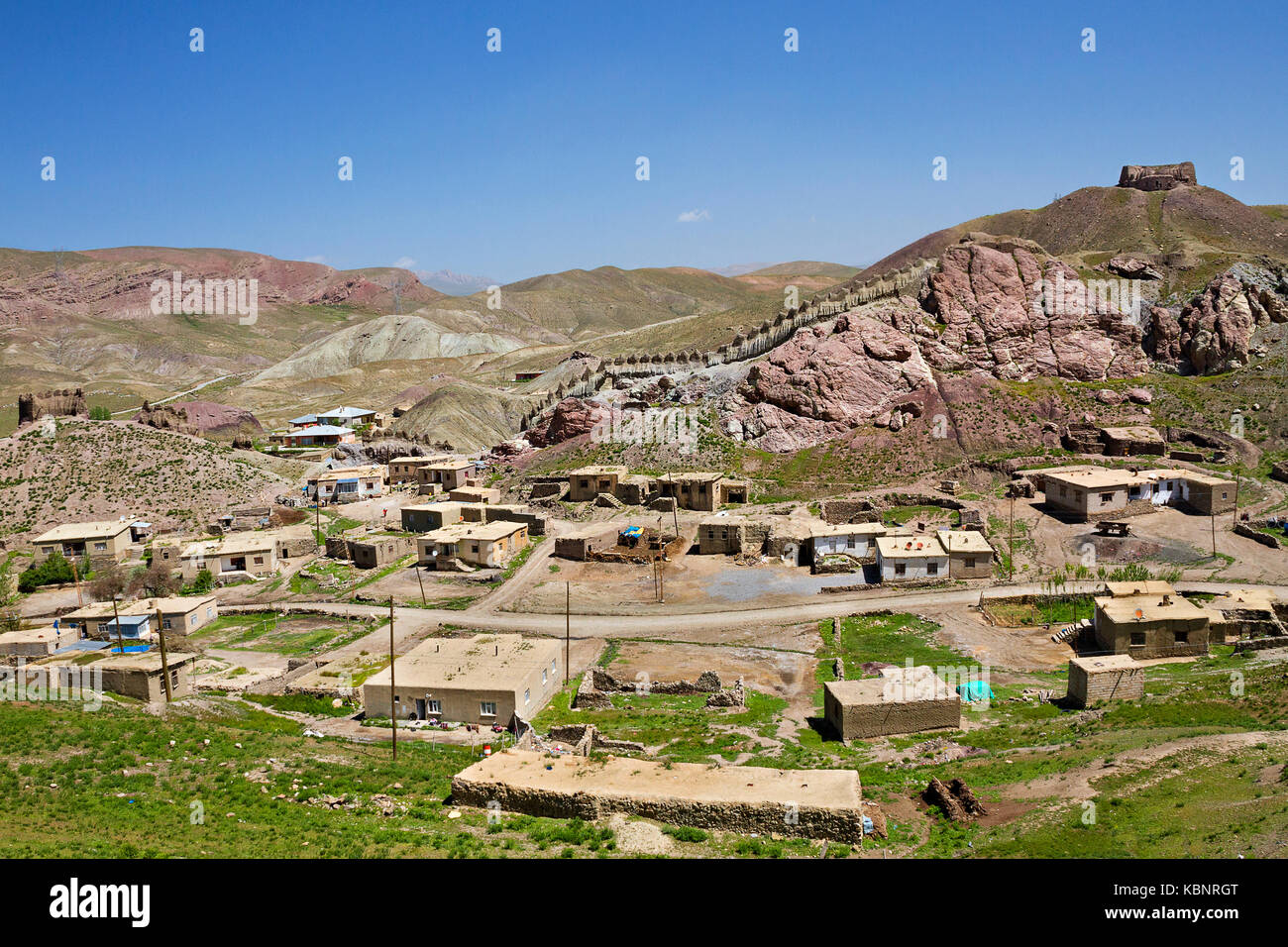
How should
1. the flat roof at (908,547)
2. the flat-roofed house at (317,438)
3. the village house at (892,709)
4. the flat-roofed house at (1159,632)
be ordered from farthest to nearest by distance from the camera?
the flat-roofed house at (317,438) < the flat roof at (908,547) < the flat-roofed house at (1159,632) < the village house at (892,709)

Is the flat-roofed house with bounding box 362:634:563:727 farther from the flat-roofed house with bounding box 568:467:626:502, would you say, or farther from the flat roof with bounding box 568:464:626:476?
the flat roof with bounding box 568:464:626:476

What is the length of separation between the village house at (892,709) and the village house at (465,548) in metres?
27.4

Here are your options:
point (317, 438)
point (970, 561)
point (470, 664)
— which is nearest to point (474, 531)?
point (470, 664)

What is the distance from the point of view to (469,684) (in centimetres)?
2961

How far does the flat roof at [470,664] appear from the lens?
29.9m

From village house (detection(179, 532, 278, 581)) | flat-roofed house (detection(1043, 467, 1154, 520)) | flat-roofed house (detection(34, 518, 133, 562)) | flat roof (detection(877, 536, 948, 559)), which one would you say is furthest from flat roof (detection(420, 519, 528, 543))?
flat-roofed house (detection(1043, 467, 1154, 520))

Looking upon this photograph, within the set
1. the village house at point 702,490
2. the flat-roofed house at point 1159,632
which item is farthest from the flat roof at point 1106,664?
the village house at point 702,490

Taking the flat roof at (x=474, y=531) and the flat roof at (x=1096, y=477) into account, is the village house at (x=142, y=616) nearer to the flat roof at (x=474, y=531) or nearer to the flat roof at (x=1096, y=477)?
the flat roof at (x=474, y=531)

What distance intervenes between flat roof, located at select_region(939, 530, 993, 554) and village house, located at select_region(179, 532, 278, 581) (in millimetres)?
39085

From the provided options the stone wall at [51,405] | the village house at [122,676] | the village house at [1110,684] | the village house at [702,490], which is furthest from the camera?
the stone wall at [51,405]

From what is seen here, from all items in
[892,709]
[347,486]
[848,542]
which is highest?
[347,486]

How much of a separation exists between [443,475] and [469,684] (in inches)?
1739

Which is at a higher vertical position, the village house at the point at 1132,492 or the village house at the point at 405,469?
the village house at the point at 405,469

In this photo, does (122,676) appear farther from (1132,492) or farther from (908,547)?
(1132,492)
